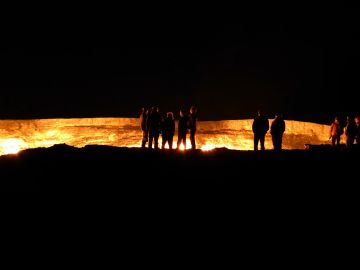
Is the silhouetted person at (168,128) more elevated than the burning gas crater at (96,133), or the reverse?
the silhouetted person at (168,128)

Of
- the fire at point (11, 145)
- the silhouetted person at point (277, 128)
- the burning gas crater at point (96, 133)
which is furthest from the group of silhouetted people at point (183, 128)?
the fire at point (11, 145)

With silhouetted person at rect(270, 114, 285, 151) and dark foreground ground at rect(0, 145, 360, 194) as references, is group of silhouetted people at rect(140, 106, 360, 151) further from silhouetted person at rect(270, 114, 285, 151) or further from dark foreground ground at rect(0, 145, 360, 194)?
dark foreground ground at rect(0, 145, 360, 194)

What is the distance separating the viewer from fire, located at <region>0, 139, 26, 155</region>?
20.3 meters

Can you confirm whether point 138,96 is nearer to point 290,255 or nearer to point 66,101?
point 66,101

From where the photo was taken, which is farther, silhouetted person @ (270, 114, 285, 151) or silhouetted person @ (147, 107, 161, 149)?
silhouetted person @ (147, 107, 161, 149)

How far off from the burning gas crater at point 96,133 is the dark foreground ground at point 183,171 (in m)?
9.47

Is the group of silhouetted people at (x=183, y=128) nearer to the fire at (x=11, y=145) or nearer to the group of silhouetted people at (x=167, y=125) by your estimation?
the group of silhouetted people at (x=167, y=125)

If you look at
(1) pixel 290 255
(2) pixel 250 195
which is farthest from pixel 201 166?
(1) pixel 290 255

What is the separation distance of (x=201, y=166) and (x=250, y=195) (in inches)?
64.2

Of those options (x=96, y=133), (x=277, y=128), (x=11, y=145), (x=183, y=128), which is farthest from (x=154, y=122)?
(x=11, y=145)

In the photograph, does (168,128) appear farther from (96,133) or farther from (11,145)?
(11,145)

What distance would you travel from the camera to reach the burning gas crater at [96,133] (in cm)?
2011

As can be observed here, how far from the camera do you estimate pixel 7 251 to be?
7082mm

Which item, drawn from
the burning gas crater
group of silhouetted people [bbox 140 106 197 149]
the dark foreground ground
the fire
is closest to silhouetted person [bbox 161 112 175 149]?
group of silhouetted people [bbox 140 106 197 149]
